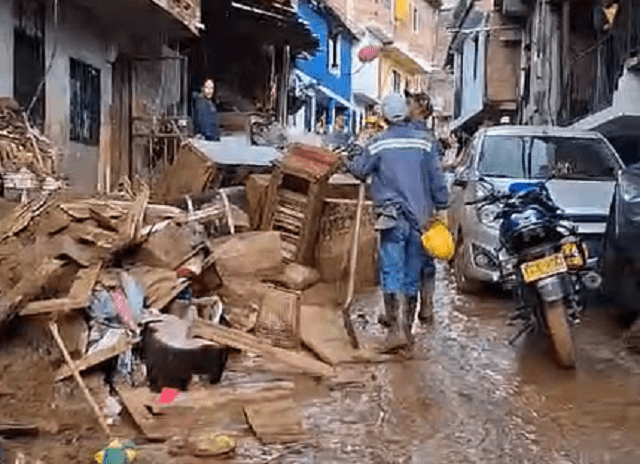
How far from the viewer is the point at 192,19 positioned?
17.3 m

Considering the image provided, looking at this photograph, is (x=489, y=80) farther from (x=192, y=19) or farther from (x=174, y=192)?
(x=174, y=192)

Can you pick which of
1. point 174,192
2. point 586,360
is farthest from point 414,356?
point 174,192

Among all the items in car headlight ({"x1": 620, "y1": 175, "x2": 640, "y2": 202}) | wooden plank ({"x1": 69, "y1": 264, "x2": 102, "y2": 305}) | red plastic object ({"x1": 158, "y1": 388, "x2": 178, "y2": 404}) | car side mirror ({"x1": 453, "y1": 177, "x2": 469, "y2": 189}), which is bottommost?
red plastic object ({"x1": 158, "y1": 388, "x2": 178, "y2": 404})

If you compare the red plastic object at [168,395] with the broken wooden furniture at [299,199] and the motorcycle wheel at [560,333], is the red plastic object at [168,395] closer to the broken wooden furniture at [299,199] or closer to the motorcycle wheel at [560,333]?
the motorcycle wheel at [560,333]

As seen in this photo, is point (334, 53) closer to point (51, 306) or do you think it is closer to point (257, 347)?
point (257, 347)

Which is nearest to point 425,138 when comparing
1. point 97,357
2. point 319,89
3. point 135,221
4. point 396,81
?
point 135,221

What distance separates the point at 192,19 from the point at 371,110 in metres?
38.3

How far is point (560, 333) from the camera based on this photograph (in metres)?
7.65

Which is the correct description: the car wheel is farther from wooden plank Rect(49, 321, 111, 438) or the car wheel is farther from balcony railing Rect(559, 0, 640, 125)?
balcony railing Rect(559, 0, 640, 125)

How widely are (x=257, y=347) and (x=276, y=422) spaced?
1.54m

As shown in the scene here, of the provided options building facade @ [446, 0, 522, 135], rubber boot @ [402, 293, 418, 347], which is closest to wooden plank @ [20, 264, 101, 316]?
rubber boot @ [402, 293, 418, 347]

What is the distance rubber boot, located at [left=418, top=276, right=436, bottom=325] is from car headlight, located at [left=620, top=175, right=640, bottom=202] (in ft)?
5.67

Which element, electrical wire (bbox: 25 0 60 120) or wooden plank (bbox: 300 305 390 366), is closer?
wooden plank (bbox: 300 305 390 366)

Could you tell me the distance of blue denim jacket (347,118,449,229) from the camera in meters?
8.30
